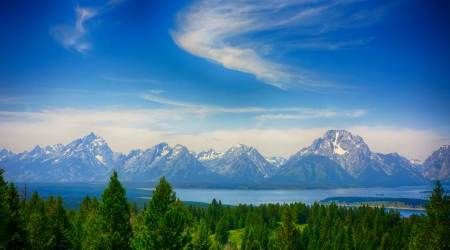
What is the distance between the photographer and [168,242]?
27375 mm

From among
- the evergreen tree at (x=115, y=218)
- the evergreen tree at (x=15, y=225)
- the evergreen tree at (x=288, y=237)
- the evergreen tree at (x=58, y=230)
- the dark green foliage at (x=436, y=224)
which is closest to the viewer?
the evergreen tree at (x=115, y=218)

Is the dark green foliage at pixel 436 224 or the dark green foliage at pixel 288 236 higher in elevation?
the dark green foliage at pixel 436 224

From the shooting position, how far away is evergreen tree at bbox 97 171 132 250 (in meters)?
27.9

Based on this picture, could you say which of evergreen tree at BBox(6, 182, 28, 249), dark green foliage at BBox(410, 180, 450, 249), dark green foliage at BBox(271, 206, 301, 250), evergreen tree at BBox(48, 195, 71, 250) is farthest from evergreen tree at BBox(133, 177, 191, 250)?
dark green foliage at BBox(410, 180, 450, 249)

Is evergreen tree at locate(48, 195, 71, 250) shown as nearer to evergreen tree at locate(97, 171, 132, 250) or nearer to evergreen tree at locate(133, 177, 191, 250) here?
evergreen tree at locate(97, 171, 132, 250)

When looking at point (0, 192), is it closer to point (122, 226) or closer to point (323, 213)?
point (122, 226)

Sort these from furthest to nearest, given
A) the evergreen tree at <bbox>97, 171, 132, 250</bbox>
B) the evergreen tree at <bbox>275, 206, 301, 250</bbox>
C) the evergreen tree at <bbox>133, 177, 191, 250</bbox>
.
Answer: the evergreen tree at <bbox>275, 206, 301, 250</bbox>, the evergreen tree at <bbox>97, 171, 132, 250</bbox>, the evergreen tree at <bbox>133, 177, 191, 250</bbox>

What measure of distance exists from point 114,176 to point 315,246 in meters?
75.8

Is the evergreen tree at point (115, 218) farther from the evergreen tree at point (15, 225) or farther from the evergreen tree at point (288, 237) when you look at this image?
the evergreen tree at point (288, 237)

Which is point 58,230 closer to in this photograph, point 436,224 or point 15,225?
point 15,225

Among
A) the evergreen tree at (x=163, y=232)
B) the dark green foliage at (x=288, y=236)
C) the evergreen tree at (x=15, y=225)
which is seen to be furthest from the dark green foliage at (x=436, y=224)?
the evergreen tree at (x=15, y=225)

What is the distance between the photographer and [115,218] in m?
28.8

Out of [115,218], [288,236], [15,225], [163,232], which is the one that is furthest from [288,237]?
[15,225]

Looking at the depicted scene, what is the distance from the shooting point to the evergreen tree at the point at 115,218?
2792cm
